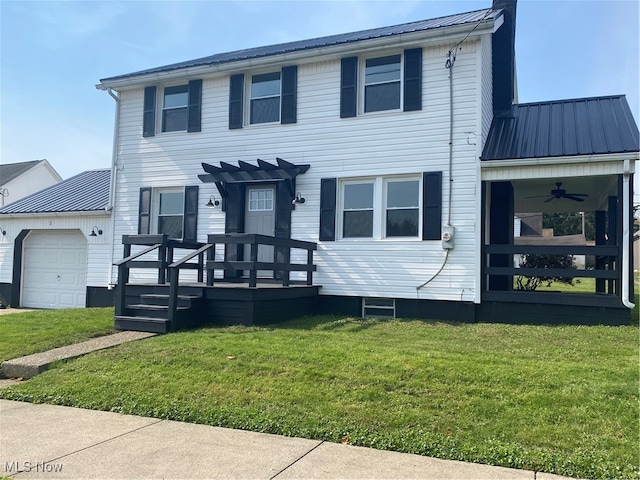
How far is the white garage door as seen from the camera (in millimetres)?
14047

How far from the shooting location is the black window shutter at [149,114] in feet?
42.0

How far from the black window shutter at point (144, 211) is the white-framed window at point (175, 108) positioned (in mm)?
1558

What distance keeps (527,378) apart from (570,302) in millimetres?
4490

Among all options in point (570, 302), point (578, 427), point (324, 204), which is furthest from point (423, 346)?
point (324, 204)

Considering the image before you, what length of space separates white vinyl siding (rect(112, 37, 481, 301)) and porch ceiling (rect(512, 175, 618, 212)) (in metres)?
2.36

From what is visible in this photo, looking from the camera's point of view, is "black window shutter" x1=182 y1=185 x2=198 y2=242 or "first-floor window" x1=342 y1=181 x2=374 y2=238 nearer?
"first-floor window" x1=342 y1=181 x2=374 y2=238

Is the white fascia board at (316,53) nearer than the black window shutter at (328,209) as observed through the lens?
Yes

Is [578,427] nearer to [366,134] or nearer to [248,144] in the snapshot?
[366,134]

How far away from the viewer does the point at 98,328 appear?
8688 millimetres

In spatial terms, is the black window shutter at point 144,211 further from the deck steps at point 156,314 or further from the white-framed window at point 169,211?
the deck steps at point 156,314

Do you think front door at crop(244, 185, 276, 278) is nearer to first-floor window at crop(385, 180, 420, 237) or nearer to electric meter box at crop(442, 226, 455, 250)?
first-floor window at crop(385, 180, 420, 237)

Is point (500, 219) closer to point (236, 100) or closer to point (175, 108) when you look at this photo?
point (236, 100)

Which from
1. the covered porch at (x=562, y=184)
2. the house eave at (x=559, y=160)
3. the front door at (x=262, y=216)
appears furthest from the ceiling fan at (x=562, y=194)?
the front door at (x=262, y=216)

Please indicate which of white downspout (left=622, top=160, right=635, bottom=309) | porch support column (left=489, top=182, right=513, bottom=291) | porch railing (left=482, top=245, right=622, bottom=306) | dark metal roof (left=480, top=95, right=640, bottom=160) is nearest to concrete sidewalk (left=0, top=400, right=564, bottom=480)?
porch railing (left=482, top=245, right=622, bottom=306)
